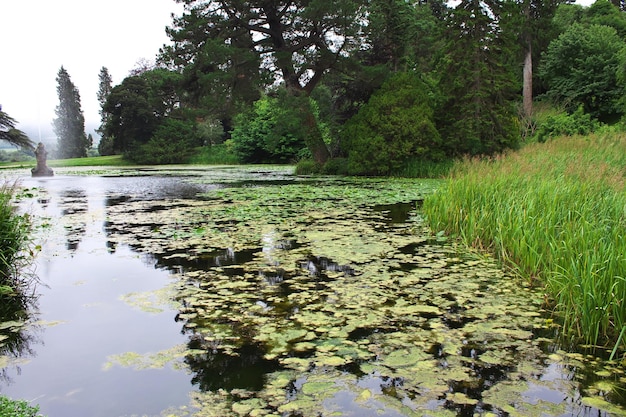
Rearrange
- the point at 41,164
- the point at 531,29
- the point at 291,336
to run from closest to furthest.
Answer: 1. the point at 291,336
2. the point at 41,164
3. the point at 531,29

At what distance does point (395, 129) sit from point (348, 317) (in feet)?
41.3

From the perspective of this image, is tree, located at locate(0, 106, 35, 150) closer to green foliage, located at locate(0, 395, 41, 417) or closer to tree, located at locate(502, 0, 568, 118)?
green foliage, located at locate(0, 395, 41, 417)

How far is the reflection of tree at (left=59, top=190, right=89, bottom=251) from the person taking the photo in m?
6.65

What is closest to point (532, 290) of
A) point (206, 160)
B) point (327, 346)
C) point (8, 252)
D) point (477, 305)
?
point (477, 305)

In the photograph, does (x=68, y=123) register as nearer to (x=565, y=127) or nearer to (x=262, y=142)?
(x=262, y=142)

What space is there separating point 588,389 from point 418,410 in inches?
36.4

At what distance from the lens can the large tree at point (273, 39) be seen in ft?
56.4

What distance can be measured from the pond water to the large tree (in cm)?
1253

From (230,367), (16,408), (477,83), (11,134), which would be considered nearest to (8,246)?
(16,408)

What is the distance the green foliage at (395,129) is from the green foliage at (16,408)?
13962 mm

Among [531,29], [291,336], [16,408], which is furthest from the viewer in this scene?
[531,29]

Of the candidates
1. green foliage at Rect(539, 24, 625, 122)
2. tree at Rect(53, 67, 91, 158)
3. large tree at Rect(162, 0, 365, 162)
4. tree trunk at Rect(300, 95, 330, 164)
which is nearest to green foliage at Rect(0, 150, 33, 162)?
tree at Rect(53, 67, 91, 158)

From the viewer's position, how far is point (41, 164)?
2169cm

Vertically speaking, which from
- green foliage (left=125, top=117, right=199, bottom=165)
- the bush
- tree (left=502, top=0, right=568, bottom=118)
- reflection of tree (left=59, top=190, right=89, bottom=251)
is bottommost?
reflection of tree (left=59, top=190, right=89, bottom=251)
